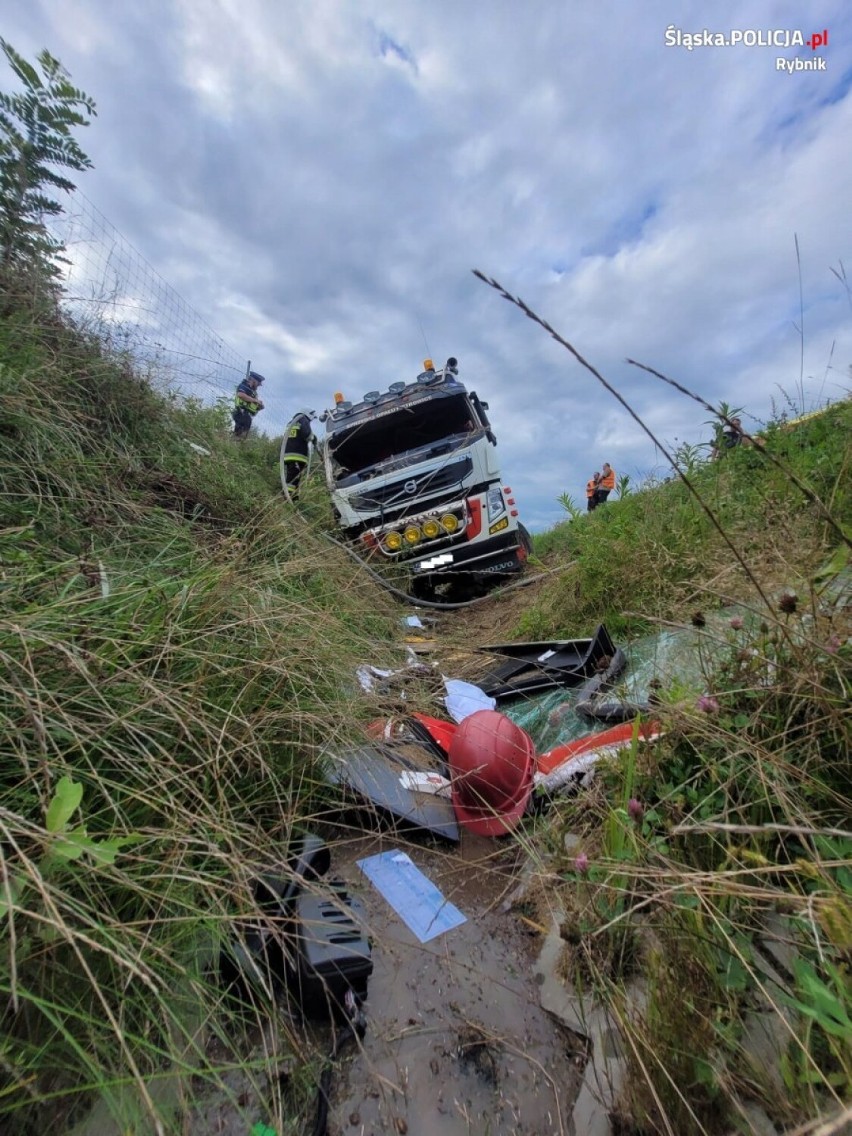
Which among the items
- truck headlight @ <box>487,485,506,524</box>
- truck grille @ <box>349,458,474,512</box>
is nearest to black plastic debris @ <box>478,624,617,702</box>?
truck headlight @ <box>487,485,506,524</box>

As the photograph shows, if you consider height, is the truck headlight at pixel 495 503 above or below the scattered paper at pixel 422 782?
above

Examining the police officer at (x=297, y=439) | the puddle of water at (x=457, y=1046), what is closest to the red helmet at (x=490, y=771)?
the puddle of water at (x=457, y=1046)

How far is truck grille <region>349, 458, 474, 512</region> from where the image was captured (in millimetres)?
5523

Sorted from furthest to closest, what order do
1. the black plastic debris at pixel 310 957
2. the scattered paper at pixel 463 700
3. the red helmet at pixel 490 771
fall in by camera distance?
the scattered paper at pixel 463 700, the red helmet at pixel 490 771, the black plastic debris at pixel 310 957

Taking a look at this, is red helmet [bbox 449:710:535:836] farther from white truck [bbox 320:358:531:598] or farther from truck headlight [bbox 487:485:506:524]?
truck headlight [bbox 487:485:506:524]

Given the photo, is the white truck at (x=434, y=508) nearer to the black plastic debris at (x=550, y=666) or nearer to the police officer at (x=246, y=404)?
the black plastic debris at (x=550, y=666)

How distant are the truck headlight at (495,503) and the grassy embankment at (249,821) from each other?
347 centimetres

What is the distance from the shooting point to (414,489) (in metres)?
5.53

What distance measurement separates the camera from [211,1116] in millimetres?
918

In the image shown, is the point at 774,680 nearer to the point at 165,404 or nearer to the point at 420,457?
the point at 165,404

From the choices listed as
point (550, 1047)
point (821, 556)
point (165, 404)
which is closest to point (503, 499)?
point (165, 404)

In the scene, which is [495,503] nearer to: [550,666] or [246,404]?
[550,666]

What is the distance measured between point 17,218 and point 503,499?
4.56m

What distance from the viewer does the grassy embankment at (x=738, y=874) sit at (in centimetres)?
72
